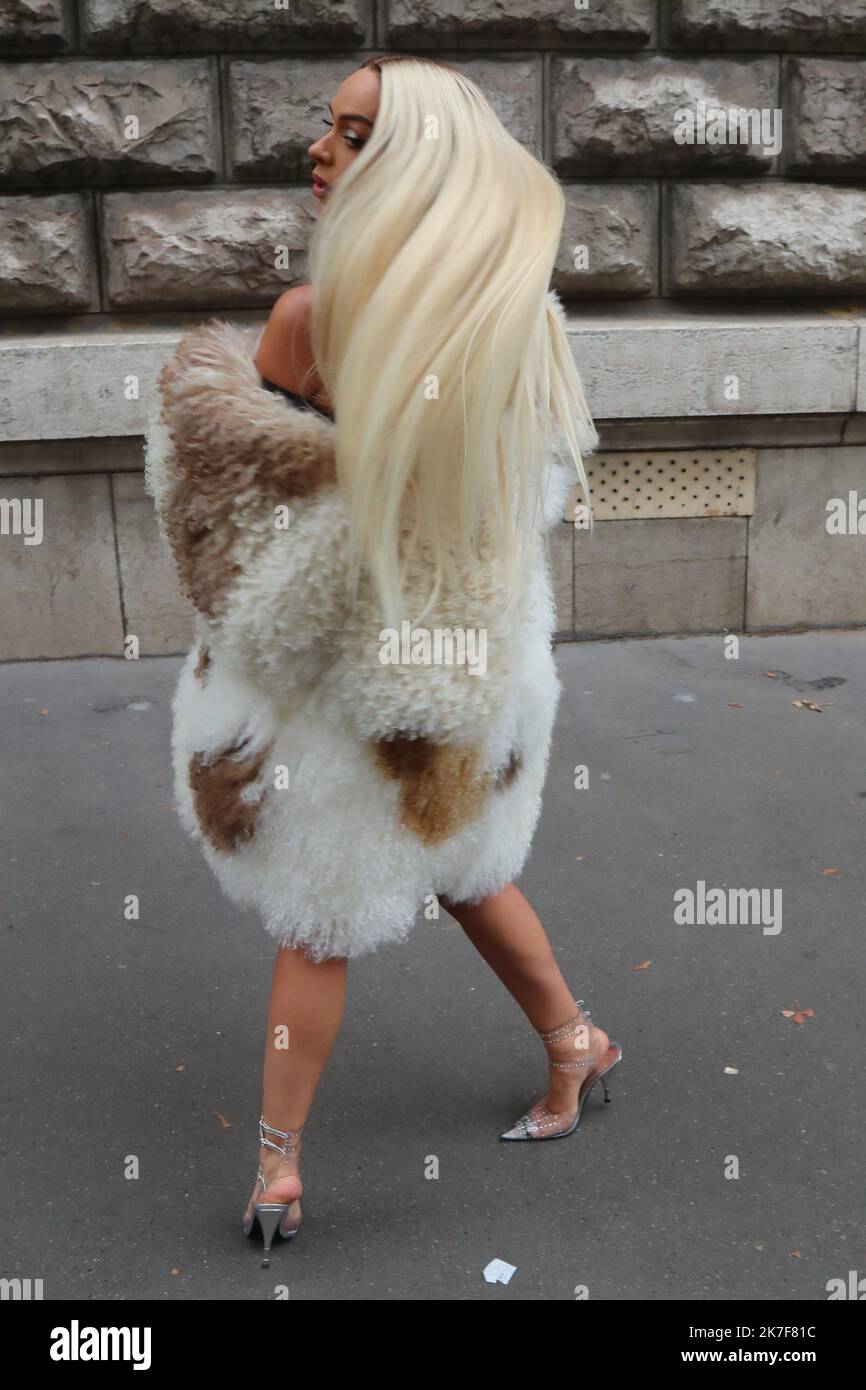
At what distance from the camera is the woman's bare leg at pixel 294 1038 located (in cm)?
210

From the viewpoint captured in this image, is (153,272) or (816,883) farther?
(153,272)

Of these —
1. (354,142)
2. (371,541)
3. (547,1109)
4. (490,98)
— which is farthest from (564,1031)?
(490,98)

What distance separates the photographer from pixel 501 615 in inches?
76.6

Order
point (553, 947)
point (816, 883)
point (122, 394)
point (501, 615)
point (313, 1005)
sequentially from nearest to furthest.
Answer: point (501, 615), point (313, 1005), point (553, 947), point (816, 883), point (122, 394)

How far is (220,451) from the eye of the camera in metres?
1.83

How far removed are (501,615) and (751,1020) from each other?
1.34 metres

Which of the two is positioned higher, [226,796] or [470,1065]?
[226,796]

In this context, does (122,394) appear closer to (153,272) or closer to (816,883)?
(153,272)

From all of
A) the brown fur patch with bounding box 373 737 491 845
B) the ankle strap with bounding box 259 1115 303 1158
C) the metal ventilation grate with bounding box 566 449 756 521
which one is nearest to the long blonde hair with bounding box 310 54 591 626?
the brown fur patch with bounding box 373 737 491 845

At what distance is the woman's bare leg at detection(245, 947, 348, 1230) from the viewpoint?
2.10 metres

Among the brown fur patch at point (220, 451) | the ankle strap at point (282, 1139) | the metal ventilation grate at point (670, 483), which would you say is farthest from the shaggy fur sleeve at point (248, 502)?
the metal ventilation grate at point (670, 483)

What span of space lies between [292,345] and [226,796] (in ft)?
2.38

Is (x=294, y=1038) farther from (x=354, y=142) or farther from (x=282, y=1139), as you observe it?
(x=354, y=142)
